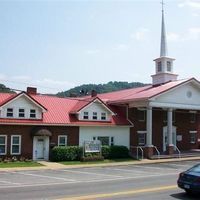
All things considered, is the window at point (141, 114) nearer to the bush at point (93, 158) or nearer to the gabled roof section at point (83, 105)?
the gabled roof section at point (83, 105)

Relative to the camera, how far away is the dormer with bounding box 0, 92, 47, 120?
3525 centimetres

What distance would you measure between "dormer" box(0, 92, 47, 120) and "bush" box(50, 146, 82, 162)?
11.1 feet

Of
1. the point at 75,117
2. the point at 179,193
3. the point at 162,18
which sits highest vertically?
the point at 162,18

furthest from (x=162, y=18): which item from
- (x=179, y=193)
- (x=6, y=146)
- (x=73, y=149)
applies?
(x=179, y=193)

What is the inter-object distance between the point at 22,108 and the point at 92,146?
24.1 ft

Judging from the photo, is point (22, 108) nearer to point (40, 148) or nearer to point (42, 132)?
point (42, 132)

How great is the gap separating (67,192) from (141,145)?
1123 inches

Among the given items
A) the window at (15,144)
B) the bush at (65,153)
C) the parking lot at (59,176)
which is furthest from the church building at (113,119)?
the parking lot at (59,176)

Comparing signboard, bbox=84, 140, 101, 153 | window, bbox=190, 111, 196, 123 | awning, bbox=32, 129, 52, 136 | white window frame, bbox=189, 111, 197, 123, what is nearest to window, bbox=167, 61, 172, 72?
white window frame, bbox=189, 111, 197, 123

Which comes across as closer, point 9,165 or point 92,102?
point 9,165

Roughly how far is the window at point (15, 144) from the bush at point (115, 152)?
8404 millimetres

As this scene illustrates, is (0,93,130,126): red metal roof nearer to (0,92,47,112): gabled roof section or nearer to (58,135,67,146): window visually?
(0,92,47,112): gabled roof section

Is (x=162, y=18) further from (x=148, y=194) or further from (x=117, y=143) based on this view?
(x=148, y=194)

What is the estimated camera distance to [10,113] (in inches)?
1401
